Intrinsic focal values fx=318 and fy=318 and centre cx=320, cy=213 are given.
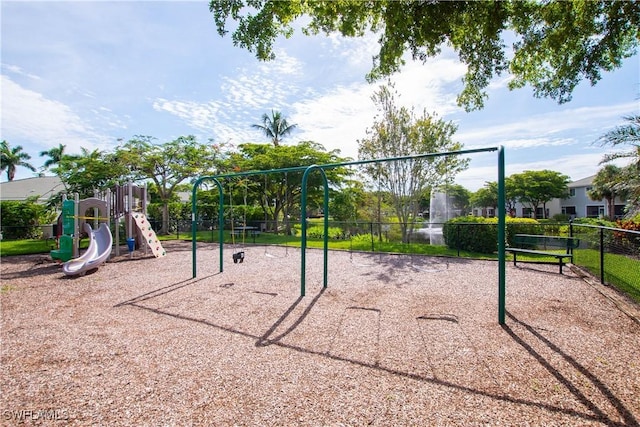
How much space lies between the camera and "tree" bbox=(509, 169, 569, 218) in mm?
39750

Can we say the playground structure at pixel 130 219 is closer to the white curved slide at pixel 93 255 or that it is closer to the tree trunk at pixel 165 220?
the white curved slide at pixel 93 255

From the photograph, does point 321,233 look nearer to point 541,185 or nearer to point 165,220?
point 165,220

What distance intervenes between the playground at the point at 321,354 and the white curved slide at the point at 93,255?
0.90 meters

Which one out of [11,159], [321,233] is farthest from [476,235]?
[11,159]

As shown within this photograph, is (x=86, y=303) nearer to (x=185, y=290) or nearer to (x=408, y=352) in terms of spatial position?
(x=185, y=290)

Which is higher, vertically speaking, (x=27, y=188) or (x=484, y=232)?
(x=27, y=188)

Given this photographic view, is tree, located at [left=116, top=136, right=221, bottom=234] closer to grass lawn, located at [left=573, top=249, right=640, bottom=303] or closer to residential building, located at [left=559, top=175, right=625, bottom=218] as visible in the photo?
grass lawn, located at [left=573, top=249, right=640, bottom=303]

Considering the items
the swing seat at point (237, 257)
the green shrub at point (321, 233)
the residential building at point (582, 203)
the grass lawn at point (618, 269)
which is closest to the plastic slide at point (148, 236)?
the swing seat at point (237, 257)

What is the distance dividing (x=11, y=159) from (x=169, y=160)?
50.8 metres

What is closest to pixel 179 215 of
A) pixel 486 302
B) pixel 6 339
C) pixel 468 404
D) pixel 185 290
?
pixel 185 290

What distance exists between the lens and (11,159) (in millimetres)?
48406

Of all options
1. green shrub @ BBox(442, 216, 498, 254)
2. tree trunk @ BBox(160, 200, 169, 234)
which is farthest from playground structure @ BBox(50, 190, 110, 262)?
green shrub @ BBox(442, 216, 498, 254)

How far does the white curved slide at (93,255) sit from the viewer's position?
714 centimetres

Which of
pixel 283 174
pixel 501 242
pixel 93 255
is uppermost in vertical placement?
pixel 283 174
